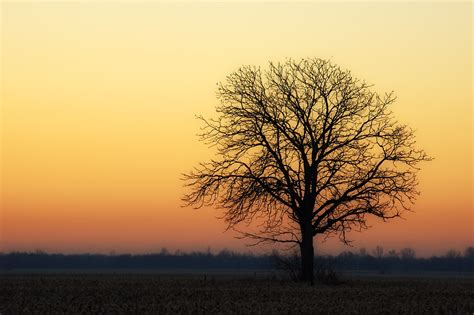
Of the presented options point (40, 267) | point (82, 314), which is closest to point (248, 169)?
point (82, 314)

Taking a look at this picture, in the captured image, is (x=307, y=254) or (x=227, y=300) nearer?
(x=227, y=300)

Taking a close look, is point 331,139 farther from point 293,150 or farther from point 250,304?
point 250,304

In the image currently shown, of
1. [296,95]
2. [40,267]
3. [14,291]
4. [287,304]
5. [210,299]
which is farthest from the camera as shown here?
[40,267]

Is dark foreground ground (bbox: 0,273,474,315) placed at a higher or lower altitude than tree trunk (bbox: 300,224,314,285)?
lower

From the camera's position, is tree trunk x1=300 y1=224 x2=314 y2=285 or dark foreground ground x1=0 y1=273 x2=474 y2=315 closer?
dark foreground ground x1=0 y1=273 x2=474 y2=315

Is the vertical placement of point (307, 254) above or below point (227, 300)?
above

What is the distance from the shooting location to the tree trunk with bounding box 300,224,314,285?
40688mm

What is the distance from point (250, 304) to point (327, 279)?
49.0ft

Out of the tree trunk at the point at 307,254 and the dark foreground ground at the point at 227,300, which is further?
the tree trunk at the point at 307,254

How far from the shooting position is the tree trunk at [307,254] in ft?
133

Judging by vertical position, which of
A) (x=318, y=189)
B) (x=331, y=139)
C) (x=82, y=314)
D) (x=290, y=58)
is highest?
(x=290, y=58)

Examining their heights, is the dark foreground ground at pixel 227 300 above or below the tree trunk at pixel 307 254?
below

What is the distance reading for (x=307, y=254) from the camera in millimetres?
40844

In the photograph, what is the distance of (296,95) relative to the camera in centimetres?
4038
